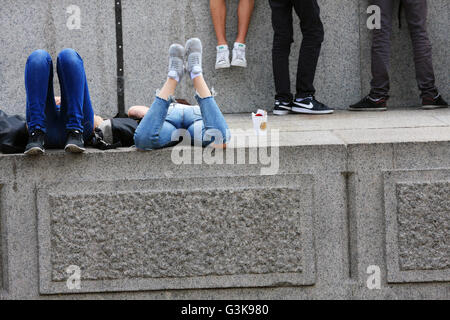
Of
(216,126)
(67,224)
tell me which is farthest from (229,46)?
(67,224)

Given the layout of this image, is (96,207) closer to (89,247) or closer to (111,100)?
(89,247)

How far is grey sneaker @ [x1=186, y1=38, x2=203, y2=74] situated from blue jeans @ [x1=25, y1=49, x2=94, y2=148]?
2.27 feet

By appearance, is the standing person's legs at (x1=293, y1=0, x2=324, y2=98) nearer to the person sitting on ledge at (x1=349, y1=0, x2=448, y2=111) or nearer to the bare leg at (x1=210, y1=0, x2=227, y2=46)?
the person sitting on ledge at (x1=349, y1=0, x2=448, y2=111)

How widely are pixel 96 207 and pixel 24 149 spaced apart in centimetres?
61

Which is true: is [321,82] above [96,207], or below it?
above

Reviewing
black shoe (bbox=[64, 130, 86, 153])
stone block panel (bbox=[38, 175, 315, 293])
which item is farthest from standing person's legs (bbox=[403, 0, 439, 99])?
black shoe (bbox=[64, 130, 86, 153])

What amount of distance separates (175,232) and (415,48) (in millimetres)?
3435

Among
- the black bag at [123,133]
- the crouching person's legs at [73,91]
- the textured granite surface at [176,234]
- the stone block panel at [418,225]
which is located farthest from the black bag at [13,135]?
the stone block panel at [418,225]

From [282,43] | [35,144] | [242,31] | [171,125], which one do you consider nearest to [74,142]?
[35,144]

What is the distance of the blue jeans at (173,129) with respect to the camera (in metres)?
4.31

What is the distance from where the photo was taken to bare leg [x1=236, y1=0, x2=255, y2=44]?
6707 millimetres

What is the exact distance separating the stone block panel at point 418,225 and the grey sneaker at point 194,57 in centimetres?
138

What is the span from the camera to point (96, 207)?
4309mm

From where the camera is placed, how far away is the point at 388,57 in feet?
21.4
